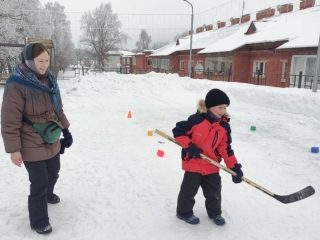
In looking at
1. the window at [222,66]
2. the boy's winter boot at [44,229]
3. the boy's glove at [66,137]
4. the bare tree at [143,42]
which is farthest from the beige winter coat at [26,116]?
the bare tree at [143,42]

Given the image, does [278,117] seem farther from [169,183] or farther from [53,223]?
[53,223]

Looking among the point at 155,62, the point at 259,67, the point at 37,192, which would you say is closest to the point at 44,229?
the point at 37,192

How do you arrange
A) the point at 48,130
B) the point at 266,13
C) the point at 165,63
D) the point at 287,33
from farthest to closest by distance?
1. the point at 165,63
2. the point at 266,13
3. the point at 287,33
4. the point at 48,130

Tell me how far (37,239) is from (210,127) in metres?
2.06

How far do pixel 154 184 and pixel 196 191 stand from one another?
114 cm

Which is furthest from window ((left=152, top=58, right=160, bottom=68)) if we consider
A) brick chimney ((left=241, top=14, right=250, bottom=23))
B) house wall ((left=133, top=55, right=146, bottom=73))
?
brick chimney ((left=241, top=14, right=250, bottom=23))

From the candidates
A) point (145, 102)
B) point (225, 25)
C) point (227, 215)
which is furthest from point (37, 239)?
point (225, 25)

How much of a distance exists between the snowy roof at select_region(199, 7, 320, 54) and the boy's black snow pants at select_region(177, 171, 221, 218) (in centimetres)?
1401

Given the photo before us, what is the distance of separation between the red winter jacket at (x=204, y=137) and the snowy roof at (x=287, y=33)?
1386cm

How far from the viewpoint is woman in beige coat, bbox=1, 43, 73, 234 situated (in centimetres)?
251

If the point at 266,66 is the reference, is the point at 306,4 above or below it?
above

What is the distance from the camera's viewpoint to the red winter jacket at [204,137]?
287 cm

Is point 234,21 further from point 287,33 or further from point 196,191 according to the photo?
point 196,191

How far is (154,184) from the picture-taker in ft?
13.4
